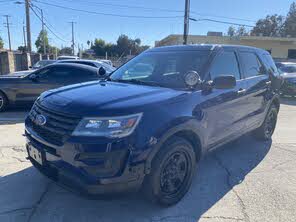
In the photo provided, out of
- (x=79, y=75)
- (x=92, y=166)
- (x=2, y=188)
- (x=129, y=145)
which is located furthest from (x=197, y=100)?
(x=79, y=75)

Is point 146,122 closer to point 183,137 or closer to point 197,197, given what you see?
point 183,137

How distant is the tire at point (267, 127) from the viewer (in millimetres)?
5604

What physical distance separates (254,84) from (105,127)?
304 cm

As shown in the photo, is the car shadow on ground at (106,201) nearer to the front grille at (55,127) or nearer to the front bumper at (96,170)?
the front bumper at (96,170)

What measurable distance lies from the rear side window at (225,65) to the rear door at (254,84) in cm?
26

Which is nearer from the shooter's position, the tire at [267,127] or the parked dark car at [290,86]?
the tire at [267,127]

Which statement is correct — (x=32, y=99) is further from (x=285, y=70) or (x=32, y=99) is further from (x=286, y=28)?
(x=286, y=28)

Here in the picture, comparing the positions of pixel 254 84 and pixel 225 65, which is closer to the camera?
pixel 225 65

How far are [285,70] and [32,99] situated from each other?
43.5ft

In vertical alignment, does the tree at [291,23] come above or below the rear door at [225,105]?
above

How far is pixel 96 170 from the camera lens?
8.62ft

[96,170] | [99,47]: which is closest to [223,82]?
[96,170]

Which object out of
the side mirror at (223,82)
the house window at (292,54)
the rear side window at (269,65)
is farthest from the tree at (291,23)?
the side mirror at (223,82)

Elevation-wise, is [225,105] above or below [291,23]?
below
